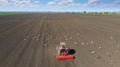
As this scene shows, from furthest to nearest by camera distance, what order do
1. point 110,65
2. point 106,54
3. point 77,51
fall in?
point 77,51 → point 106,54 → point 110,65

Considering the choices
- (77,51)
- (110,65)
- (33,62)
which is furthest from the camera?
(77,51)

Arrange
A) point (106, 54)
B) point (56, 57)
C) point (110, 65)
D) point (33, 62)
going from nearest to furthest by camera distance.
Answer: point (110, 65), point (33, 62), point (56, 57), point (106, 54)

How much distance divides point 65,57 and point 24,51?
3.87 m

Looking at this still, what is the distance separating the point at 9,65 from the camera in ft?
32.0

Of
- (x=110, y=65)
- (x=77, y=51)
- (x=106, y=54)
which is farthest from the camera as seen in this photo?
(x=77, y=51)

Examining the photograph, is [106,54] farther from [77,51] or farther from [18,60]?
[18,60]

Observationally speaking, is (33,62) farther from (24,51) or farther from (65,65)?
(24,51)

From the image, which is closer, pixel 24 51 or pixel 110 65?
pixel 110 65

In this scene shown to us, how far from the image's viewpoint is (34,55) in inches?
463

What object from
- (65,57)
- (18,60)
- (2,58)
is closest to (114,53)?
(65,57)

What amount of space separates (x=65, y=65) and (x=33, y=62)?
212 cm

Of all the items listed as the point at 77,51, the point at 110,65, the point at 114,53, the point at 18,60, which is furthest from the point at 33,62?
the point at 114,53

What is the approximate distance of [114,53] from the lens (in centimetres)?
1195

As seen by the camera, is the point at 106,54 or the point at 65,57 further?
the point at 106,54
